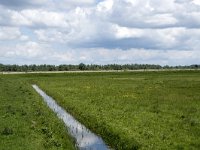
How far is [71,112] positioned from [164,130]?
43.6ft

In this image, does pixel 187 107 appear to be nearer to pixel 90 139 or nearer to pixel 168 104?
pixel 168 104

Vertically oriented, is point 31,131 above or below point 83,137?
above

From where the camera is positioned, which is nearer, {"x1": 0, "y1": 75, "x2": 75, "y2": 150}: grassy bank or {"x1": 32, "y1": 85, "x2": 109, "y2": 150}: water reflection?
{"x1": 0, "y1": 75, "x2": 75, "y2": 150}: grassy bank

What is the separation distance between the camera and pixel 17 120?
→ 2827 cm

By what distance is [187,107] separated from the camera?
3528 cm

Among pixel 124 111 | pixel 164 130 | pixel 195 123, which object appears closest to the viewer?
pixel 164 130

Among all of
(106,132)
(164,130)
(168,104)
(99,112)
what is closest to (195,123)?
(164,130)

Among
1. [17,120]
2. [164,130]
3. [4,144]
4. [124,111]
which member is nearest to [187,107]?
[124,111]

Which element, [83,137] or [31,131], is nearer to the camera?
[31,131]

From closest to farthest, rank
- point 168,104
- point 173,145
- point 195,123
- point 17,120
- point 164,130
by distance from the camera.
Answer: point 173,145, point 164,130, point 195,123, point 17,120, point 168,104

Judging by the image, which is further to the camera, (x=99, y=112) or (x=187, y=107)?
(x=187, y=107)

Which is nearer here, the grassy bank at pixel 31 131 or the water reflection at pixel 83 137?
the grassy bank at pixel 31 131

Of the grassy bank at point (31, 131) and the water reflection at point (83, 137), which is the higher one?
the grassy bank at point (31, 131)

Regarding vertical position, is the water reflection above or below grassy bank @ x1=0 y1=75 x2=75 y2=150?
below
